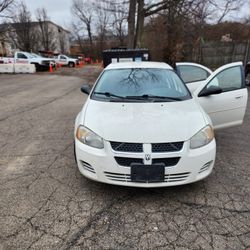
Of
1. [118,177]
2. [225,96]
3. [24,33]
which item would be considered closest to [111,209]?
[118,177]

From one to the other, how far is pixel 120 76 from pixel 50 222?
2480 mm

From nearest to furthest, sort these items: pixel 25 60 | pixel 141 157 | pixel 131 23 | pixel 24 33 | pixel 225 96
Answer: pixel 141 157
pixel 225 96
pixel 131 23
pixel 25 60
pixel 24 33

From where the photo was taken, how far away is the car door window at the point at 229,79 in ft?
13.5

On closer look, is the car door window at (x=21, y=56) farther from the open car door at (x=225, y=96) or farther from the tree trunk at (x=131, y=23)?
the open car door at (x=225, y=96)

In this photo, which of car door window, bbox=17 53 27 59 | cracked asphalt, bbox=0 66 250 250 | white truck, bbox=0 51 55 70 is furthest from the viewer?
car door window, bbox=17 53 27 59

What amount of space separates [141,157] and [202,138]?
77 centimetres

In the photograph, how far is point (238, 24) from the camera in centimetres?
2611

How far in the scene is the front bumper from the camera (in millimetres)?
2465

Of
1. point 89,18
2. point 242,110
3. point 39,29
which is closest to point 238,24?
point 242,110

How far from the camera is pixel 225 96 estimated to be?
13.2ft

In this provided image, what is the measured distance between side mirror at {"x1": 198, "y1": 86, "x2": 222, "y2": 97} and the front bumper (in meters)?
1.45

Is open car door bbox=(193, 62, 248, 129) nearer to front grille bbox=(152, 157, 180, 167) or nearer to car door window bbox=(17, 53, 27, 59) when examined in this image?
front grille bbox=(152, 157, 180, 167)

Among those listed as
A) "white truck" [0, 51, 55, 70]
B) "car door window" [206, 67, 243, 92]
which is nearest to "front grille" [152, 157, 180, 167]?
"car door window" [206, 67, 243, 92]

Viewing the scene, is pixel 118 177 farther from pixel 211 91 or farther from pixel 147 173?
pixel 211 91
